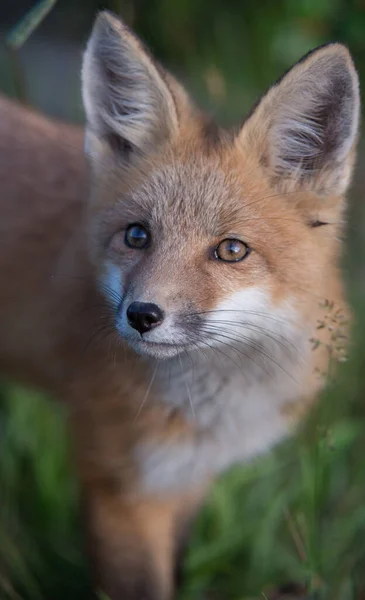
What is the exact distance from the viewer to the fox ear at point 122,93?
228 cm

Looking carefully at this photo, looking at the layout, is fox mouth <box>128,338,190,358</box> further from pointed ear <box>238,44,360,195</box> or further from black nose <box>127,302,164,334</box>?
pointed ear <box>238,44,360,195</box>

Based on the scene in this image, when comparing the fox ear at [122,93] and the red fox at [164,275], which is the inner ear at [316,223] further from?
the fox ear at [122,93]

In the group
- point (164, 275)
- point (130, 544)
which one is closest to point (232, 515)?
point (130, 544)

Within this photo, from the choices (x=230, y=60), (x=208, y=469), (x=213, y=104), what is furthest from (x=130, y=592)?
(x=230, y=60)

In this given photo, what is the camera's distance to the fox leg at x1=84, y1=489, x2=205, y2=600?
108 inches

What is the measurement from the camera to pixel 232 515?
10.9 ft

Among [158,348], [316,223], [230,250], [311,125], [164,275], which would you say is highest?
[311,125]

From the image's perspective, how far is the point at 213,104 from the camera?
Result: 4211 millimetres

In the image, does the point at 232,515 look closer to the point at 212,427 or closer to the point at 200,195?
the point at 212,427

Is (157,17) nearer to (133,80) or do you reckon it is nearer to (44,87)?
(44,87)

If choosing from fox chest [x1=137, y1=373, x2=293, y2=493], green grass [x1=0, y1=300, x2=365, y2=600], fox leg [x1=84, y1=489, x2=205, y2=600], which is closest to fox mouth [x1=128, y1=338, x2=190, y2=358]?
fox chest [x1=137, y1=373, x2=293, y2=493]

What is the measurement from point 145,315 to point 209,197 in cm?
46

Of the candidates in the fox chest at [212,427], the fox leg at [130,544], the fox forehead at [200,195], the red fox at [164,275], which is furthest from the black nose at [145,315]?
the fox leg at [130,544]

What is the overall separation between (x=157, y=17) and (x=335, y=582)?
3810 millimetres
